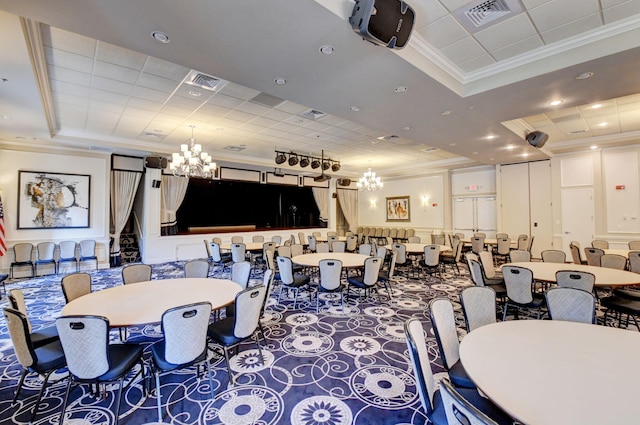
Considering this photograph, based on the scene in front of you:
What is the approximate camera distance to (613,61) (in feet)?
11.0

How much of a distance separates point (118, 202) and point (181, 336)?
340 inches

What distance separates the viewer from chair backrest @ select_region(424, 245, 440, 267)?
6.63 metres

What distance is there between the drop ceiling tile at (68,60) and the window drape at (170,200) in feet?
19.5

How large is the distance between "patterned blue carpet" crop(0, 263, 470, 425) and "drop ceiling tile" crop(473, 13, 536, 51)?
3.76 metres

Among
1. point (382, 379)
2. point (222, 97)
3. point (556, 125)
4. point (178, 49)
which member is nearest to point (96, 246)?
point (222, 97)

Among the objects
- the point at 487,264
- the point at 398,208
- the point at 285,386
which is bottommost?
the point at 285,386

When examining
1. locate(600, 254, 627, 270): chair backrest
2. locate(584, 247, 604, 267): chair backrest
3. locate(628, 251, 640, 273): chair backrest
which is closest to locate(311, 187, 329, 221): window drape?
locate(584, 247, 604, 267): chair backrest

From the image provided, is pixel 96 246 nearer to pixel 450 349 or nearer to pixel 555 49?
pixel 450 349

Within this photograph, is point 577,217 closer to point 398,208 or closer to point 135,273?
point 398,208

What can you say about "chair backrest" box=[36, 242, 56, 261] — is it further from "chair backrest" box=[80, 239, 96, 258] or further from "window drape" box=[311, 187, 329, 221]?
"window drape" box=[311, 187, 329, 221]

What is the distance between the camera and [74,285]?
3.48m

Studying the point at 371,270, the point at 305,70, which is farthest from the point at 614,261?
the point at 305,70

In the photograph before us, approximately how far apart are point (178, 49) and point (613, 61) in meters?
4.94

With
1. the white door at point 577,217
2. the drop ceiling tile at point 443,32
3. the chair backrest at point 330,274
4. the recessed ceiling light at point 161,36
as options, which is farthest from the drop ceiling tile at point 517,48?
the white door at point 577,217
